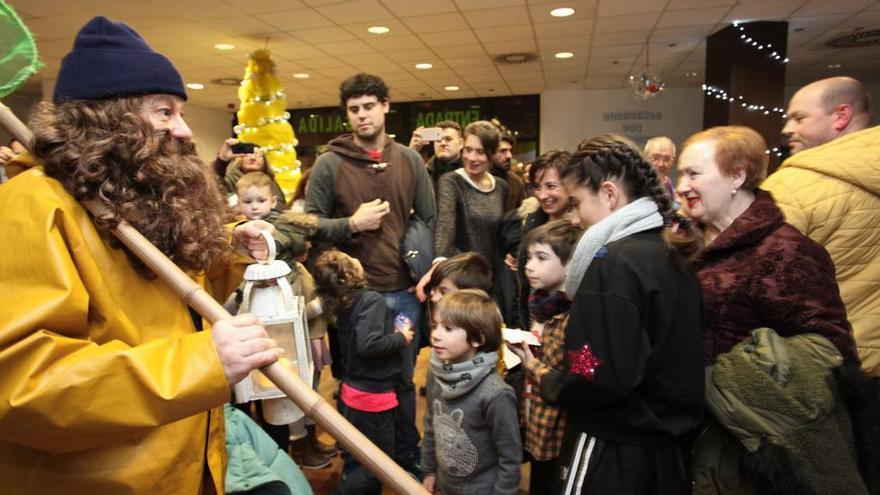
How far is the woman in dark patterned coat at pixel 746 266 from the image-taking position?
1372mm

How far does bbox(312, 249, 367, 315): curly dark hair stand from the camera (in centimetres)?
229

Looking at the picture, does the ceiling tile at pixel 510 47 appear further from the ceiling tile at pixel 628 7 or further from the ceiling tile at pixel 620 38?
the ceiling tile at pixel 628 7

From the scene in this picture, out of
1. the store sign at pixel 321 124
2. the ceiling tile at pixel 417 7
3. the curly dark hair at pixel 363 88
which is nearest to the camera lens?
the curly dark hair at pixel 363 88

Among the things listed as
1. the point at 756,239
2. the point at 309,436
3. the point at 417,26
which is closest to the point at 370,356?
the point at 309,436

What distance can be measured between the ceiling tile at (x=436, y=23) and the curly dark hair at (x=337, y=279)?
154 inches

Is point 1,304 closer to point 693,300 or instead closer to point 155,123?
point 155,123

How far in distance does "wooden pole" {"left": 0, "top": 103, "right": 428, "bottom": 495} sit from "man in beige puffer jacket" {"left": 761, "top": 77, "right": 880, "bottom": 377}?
1528 mm

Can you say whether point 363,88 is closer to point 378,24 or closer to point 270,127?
point 270,127

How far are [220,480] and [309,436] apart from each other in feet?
6.29

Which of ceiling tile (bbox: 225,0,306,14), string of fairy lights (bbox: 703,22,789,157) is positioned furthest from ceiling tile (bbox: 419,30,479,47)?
string of fairy lights (bbox: 703,22,789,157)

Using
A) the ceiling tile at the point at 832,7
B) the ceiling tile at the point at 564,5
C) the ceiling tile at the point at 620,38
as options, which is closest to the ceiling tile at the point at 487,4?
the ceiling tile at the point at 564,5

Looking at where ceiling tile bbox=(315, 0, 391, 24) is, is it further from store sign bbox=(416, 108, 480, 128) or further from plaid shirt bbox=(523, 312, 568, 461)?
store sign bbox=(416, 108, 480, 128)


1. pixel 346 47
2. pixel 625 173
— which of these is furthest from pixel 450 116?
pixel 625 173

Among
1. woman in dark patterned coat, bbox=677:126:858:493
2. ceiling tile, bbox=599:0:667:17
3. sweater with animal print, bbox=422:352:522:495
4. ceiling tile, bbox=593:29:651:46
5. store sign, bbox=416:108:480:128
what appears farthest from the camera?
store sign, bbox=416:108:480:128
